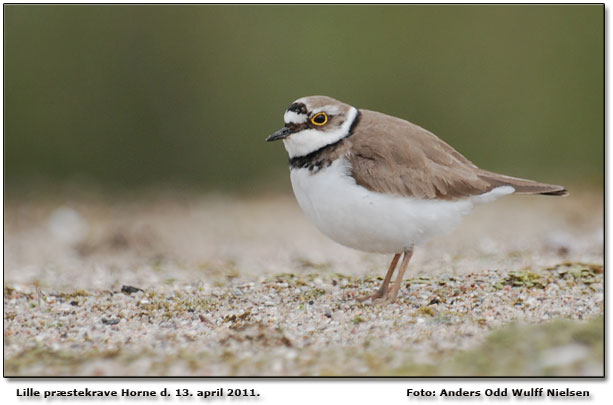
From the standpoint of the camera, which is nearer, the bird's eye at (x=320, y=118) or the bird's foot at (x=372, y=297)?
the bird's eye at (x=320, y=118)

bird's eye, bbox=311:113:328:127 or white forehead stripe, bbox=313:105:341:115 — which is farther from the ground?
white forehead stripe, bbox=313:105:341:115

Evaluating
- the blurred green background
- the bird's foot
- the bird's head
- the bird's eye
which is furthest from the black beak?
the blurred green background

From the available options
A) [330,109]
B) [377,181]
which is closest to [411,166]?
[377,181]

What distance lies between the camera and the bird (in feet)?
16.6

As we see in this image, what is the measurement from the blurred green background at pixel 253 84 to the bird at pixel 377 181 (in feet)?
22.6

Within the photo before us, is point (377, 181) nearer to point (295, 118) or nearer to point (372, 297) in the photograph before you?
point (295, 118)

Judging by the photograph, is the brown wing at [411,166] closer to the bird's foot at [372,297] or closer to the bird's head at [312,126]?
the bird's head at [312,126]

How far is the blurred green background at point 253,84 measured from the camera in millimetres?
12336

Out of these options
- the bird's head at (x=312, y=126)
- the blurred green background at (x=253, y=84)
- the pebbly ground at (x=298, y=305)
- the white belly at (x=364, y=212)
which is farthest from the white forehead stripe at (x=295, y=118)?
the blurred green background at (x=253, y=84)

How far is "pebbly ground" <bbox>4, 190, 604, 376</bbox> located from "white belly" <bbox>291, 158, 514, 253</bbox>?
46 centimetres

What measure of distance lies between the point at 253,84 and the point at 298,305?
25.8 ft

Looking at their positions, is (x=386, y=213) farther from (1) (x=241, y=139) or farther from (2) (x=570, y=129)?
(2) (x=570, y=129)

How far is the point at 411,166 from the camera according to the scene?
524 cm

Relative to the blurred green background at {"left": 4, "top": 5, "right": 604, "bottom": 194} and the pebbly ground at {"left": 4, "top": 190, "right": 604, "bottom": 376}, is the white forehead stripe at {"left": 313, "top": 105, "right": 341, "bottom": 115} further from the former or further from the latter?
the blurred green background at {"left": 4, "top": 5, "right": 604, "bottom": 194}
